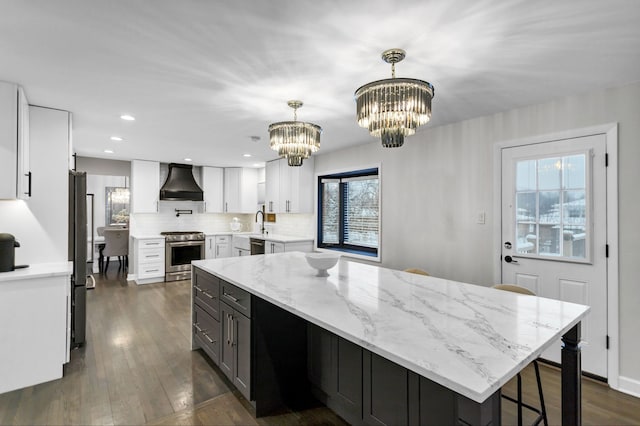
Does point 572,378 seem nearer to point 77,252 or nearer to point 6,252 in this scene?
point 6,252

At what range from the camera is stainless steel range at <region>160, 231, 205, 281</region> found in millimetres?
6152

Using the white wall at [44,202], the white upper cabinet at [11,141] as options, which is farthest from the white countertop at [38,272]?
the white upper cabinet at [11,141]

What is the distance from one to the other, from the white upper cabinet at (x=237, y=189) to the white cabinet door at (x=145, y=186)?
139 cm

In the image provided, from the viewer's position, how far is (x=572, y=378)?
1.50 metres

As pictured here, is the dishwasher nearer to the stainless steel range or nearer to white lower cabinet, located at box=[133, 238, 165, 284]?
the stainless steel range

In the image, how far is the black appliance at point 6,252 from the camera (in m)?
2.56

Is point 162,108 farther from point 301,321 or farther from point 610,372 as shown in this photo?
point 610,372

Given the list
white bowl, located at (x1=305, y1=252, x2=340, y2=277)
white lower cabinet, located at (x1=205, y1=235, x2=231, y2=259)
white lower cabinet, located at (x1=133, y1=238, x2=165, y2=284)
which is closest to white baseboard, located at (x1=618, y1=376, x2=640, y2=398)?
white bowl, located at (x1=305, y1=252, x2=340, y2=277)

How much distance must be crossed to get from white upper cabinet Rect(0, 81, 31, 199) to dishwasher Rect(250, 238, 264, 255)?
3.78m

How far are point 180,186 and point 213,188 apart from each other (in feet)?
2.34

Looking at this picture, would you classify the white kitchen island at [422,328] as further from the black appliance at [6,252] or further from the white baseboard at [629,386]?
the black appliance at [6,252]

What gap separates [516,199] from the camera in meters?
3.13

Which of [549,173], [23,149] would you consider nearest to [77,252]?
[23,149]

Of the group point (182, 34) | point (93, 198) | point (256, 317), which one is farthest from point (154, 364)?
point (93, 198)
